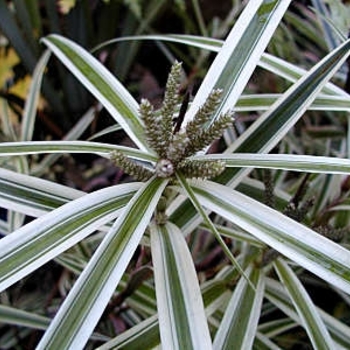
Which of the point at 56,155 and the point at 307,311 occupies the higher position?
the point at 56,155

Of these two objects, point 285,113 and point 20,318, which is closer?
point 285,113

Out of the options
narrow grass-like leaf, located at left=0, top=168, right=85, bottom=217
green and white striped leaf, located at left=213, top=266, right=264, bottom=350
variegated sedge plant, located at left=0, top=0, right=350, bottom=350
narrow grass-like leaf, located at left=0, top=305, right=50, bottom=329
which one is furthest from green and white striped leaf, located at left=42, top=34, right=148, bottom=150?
narrow grass-like leaf, located at left=0, top=305, right=50, bottom=329

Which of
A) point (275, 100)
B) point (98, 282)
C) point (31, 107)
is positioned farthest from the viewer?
point (31, 107)

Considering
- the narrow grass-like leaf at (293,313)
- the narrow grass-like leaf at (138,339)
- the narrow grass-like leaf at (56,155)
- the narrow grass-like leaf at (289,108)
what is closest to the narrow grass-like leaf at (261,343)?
the narrow grass-like leaf at (293,313)

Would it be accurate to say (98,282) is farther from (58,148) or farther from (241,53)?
(241,53)

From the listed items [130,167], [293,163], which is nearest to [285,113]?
[293,163]

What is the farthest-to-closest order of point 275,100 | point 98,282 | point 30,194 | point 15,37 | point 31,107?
point 15,37
point 31,107
point 275,100
point 30,194
point 98,282

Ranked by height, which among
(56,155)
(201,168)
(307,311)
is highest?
(56,155)
